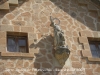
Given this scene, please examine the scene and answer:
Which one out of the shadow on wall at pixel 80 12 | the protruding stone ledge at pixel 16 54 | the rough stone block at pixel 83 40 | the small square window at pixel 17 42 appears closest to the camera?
the protruding stone ledge at pixel 16 54

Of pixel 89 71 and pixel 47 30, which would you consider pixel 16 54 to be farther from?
pixel 89 71

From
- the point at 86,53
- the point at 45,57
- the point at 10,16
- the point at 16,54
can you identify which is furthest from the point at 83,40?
the point at 10,16

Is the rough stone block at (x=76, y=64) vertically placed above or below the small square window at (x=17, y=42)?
below

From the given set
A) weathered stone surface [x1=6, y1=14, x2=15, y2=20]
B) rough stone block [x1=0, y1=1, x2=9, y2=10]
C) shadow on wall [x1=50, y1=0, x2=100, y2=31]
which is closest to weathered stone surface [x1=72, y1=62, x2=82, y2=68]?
shadow on wall [x1=50, y1=0, x2=100, y2=31]

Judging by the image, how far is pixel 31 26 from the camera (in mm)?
9945

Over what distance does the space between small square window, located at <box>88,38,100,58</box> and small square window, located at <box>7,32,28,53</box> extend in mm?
2630

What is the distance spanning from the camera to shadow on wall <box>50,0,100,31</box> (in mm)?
10930

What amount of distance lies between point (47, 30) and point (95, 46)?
2060mm

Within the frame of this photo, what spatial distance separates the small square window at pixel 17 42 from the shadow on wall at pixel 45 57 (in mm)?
331

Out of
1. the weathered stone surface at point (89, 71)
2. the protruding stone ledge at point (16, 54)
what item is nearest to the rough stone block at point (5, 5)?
the protruding stone ledge at point (16, 54)

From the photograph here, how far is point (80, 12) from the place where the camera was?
1118 centimetres

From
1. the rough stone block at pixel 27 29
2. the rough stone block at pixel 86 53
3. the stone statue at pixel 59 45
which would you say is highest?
the rough stone block at pixel 27 29

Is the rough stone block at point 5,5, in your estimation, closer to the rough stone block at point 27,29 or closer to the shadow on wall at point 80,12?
the rough stone block at point 27,29

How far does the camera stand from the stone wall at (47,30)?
8.98m
